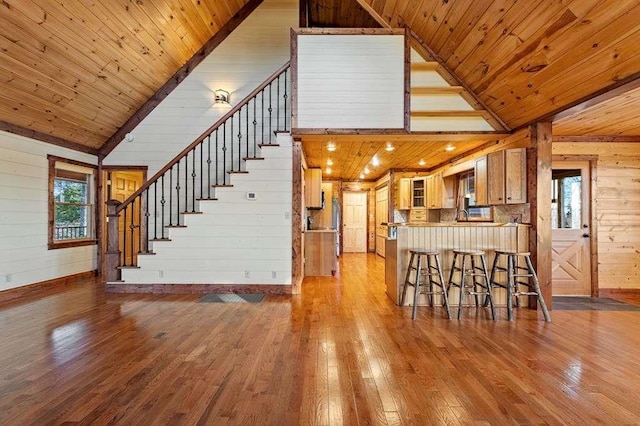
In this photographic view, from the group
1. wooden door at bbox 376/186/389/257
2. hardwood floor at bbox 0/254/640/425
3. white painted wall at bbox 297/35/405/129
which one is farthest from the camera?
wooden door at bbox 376/186/389/257

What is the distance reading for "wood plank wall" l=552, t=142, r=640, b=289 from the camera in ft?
15.8

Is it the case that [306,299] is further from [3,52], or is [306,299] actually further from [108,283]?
[3,52]

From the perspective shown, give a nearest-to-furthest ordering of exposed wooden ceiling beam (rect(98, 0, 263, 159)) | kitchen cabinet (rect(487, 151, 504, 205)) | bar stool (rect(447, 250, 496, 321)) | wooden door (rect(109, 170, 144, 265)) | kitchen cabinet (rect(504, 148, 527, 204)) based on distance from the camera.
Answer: bar stool (rect(447, 250, 496, 321)), kitchen cabinet (rect(504, 148, 527, 204)), kitchen cabinet (rect(487, 151, 504, 205)), exposed wooden ceiling beam (rect(98, 0, 263, 159)), wooden door (rect(109, 170, 144, 265))

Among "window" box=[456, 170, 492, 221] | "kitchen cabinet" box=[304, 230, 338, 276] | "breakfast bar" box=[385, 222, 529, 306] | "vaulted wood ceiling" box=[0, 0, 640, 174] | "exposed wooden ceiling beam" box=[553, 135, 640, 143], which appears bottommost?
"kitchen cabinet" box=[304, 230, 338, 276]

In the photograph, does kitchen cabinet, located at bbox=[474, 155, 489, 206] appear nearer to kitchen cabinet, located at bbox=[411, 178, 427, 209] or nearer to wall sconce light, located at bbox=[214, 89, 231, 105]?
kitchen cabinet, located at bbox=[411, 178, 427, 209]

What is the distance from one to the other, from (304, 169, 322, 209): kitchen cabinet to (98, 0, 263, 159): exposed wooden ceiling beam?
3.02 meters

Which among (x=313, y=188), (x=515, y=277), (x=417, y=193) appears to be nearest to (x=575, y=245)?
(x=515, y=277)

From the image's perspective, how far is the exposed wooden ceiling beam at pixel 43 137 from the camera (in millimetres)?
4489

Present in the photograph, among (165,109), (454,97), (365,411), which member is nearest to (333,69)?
(454,97)

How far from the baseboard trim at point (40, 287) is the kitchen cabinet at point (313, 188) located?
174 inches

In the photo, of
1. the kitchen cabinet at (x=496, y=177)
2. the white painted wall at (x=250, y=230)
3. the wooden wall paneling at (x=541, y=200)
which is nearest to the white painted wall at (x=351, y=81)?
the white painted wall at (x=250, y=230)

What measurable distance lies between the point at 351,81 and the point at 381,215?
5645 mm

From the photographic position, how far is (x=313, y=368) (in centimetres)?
241

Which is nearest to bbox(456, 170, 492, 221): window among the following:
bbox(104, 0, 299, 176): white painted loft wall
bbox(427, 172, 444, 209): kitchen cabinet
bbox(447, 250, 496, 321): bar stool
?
bbox(427, 172, 444, 209): kitchen cabinet
